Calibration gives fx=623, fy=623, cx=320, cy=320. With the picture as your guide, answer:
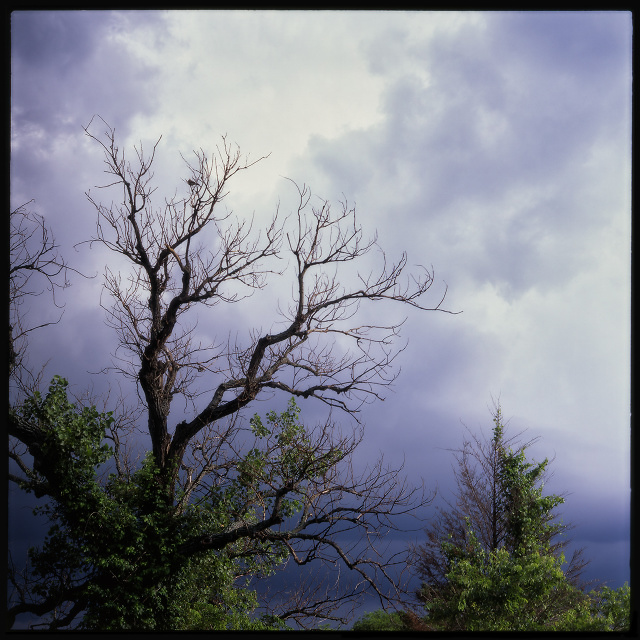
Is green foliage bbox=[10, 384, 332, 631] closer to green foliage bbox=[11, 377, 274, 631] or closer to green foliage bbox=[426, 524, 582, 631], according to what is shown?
green foliage bbox=[11, 377, 274, 631]

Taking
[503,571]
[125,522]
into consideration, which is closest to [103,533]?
[125,522]

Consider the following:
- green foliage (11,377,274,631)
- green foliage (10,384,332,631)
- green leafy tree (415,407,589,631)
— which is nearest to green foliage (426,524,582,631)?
green leafy tree (415,407,589,631)

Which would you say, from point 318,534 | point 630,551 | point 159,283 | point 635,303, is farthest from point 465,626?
point 635,303

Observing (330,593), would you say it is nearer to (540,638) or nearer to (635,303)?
(540,638)

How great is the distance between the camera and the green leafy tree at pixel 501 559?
6.37 metres

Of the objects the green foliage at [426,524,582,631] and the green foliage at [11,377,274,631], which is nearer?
the green foliage at [11,377,274,631]

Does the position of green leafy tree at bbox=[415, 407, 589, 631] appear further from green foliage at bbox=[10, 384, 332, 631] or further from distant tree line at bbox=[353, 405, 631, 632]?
green foliage at bbox=[10, 384, 332, 631]

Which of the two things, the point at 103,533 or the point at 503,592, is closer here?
the point at 103,533

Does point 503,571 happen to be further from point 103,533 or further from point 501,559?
point 103,533

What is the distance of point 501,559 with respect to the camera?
6.53 metres

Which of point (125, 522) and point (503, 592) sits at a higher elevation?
point (125, 522)

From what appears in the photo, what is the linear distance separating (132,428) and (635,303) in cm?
466

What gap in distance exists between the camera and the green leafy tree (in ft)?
20.9

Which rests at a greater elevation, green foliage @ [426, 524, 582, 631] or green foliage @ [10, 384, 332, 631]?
green foliage @ [10, 384, 332, 631]
